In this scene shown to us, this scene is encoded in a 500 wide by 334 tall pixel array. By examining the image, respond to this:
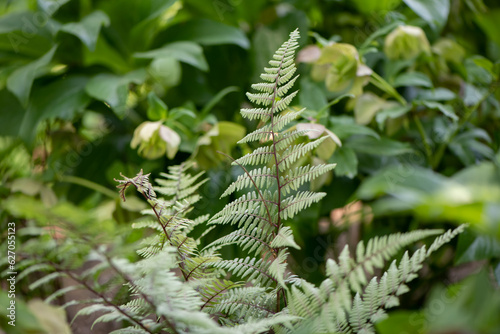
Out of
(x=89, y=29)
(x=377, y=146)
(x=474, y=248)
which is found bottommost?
(x=474, y=248)

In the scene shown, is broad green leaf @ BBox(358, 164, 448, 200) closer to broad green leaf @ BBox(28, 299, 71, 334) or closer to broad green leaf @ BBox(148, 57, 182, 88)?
broad green leaf @ BBox(28, 299, 71, 334)

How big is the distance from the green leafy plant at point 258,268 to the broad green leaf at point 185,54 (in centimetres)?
40

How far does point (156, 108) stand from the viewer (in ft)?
2.61

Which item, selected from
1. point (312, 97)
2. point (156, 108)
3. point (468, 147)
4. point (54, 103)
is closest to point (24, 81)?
point (54, 103)

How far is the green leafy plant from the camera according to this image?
14.1 inches

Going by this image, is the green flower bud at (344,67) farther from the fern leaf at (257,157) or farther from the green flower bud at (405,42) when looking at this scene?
the fern leaf at (257,157)

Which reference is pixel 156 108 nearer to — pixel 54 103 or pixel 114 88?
pixel 114 88

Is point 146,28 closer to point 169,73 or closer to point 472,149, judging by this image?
point 169,73

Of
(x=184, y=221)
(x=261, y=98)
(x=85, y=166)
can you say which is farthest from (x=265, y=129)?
(x=85, y=166)

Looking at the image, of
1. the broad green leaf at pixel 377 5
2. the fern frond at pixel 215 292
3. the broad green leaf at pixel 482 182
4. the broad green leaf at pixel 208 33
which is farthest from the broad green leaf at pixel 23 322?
the broad green leaf at pixel 377 5

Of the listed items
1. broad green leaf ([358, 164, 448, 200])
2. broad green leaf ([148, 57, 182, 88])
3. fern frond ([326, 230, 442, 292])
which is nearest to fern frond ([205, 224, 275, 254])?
fern frond ([326, 230, 442, 292])

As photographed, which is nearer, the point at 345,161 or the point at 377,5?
the point at 345,161

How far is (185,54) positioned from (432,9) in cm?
54

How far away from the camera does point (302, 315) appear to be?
0.41 metres
